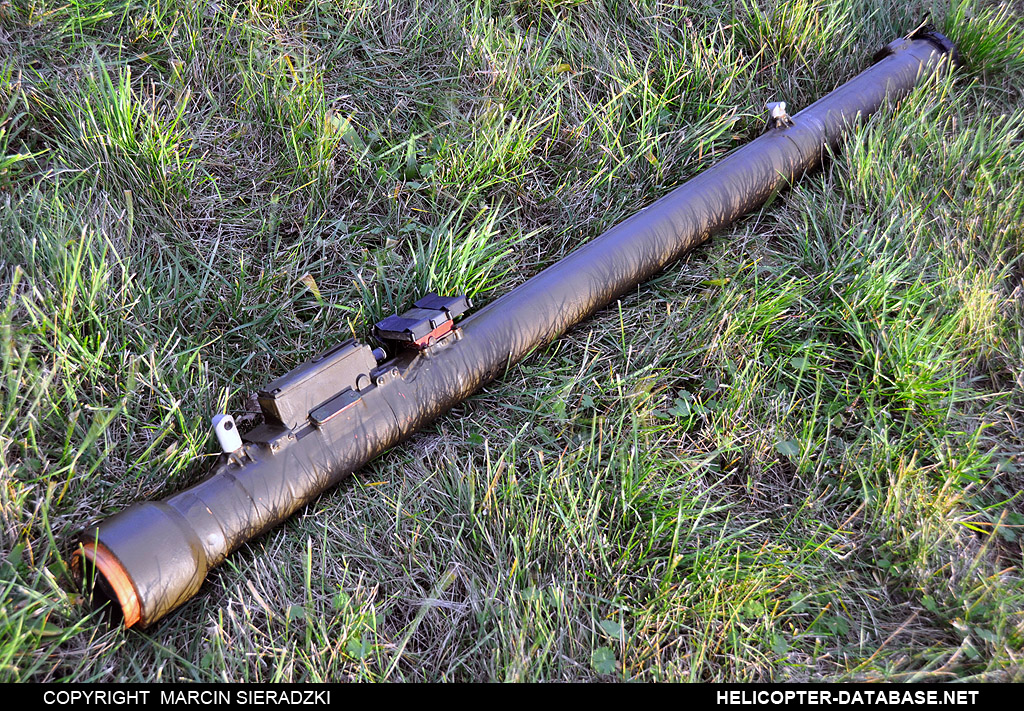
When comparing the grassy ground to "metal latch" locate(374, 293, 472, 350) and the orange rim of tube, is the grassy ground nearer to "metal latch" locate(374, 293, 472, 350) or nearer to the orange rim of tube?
the orange rim of tube

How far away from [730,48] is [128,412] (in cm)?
316

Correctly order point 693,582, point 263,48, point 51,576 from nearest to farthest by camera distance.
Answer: point 51,576
point 693,582
point 263,48

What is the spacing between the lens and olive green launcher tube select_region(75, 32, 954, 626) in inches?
77.8

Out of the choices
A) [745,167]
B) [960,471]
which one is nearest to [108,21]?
[745,167]

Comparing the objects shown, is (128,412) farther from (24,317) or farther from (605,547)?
(605,547)

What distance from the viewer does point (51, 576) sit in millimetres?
1940

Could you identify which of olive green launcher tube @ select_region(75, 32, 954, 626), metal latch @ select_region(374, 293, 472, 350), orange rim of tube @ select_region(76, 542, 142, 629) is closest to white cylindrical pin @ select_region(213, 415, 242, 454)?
olive green launcher tube @ select_region(75, 32, 954, 626)

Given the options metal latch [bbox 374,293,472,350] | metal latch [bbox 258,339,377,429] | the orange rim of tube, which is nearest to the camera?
the orange rim of tube

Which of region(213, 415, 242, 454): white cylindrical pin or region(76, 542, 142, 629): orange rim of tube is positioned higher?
region(213, 415, 242, 454): white cylindrical pin

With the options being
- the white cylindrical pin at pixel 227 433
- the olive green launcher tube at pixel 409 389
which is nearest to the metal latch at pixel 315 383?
the olive green launcher tube at pixel 409 389

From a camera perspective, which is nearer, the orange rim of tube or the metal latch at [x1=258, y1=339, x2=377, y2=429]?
the orange rim of tube

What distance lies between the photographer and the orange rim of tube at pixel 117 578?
1921mm

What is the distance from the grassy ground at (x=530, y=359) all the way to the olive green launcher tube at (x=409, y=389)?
0.12 metres

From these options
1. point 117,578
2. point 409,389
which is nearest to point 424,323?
point 409,389
